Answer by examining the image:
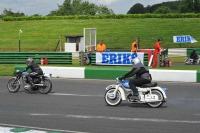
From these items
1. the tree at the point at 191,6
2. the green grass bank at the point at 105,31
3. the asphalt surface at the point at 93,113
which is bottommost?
the asphalt surface at the point at 93,113

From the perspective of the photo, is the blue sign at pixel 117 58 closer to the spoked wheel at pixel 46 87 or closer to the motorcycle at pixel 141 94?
the spoked wheel at pixel 46 87

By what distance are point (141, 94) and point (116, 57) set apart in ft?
42.9

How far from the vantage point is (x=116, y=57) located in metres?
25.3

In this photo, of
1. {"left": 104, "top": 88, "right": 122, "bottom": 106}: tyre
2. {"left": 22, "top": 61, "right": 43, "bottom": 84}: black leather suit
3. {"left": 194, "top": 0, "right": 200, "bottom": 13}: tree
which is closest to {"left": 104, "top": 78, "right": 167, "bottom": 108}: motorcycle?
{"left": 104, "top": 88, "right": 122, "bottom": 106}: tyre

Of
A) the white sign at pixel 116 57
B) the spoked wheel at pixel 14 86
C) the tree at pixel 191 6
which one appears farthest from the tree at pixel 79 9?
the spoked wheel at pixel 14 86

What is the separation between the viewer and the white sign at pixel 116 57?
2491 cm

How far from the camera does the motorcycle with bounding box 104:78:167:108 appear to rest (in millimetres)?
12158

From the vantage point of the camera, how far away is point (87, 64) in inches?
1023

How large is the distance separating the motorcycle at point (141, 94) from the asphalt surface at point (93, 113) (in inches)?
7.7

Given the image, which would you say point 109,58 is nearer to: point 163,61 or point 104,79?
point 163,61

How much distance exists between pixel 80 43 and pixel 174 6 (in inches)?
5884

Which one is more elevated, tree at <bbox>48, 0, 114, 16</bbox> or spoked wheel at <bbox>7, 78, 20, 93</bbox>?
tree at <bbox>48, 0, 114, 16</bbox>

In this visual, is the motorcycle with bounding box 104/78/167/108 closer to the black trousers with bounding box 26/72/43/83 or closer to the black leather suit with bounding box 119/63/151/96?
the black leather suit with bounding box 119/63/151/96

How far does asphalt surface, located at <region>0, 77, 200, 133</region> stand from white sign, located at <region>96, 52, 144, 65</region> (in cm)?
850
